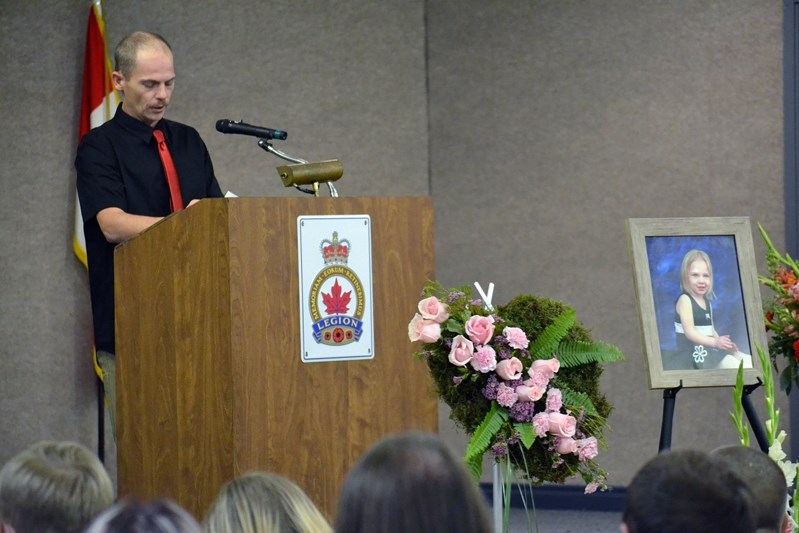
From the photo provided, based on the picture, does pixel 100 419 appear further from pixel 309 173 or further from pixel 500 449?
pixel 500 449

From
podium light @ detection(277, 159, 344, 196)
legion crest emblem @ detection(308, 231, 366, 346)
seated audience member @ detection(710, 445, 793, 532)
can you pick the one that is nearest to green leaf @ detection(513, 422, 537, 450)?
legion crest emblem @ detection(308, 231, 366, 346)

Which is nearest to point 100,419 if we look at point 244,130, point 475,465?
point 244,130

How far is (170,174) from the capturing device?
371 centimetres

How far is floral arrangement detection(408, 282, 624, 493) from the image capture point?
9.66 feet

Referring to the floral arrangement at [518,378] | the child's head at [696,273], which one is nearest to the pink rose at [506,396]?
the floral arrangement at [518,378]

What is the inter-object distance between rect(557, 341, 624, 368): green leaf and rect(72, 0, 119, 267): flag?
9.23ft

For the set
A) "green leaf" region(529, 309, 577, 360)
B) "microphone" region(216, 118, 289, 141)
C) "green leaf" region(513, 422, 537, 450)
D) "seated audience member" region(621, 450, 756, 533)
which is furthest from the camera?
"microphone" region(216, 118, 289, 141)

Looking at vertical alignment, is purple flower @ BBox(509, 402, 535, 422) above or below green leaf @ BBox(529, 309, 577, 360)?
below

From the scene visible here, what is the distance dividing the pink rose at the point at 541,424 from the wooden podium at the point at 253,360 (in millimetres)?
413

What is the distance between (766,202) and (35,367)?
338cm

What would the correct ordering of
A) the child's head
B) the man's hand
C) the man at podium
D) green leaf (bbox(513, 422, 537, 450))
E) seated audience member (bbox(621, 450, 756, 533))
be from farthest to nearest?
the child's head → the man at podium → the man's hand → green leaf (bbox(513, 422, 537, 450)) → seated audience member (bbox(621, 450, 756, 533))

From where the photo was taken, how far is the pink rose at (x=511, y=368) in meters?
2.94

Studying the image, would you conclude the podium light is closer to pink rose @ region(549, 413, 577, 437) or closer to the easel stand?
pink rose @ region(549, 413, 577, 437)

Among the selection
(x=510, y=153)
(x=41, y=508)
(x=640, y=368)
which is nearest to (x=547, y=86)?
(x=510, y=153)
